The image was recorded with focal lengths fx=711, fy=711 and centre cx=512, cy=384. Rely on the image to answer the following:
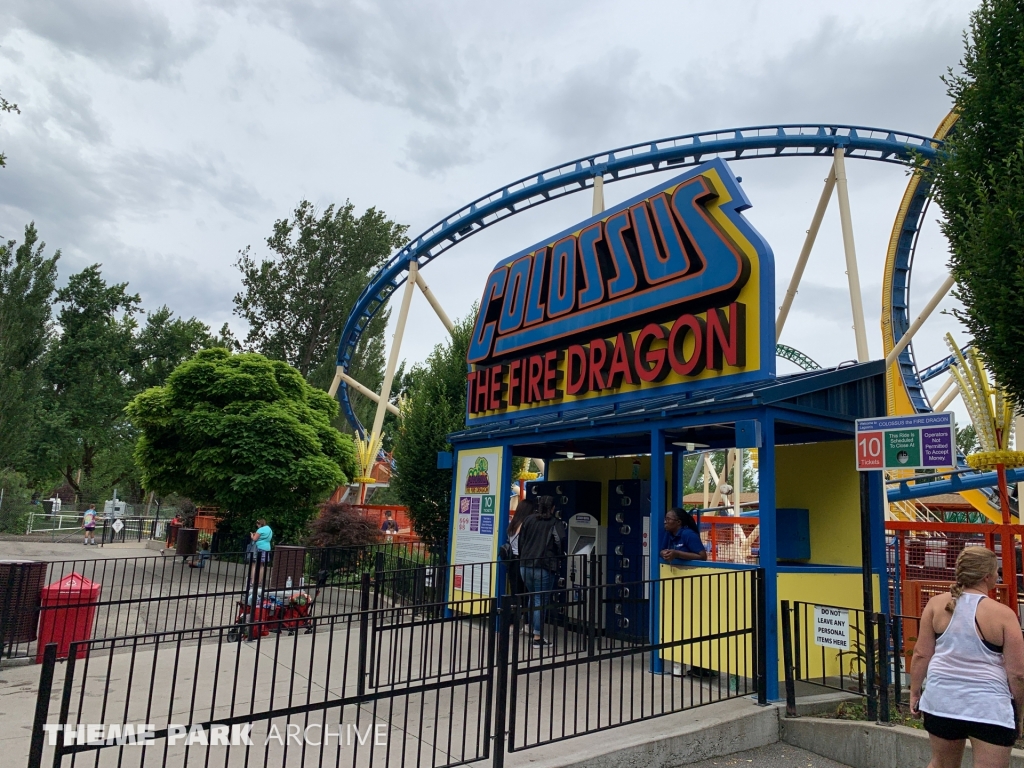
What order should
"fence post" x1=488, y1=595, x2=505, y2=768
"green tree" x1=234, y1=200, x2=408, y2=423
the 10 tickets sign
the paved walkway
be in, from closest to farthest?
"fence post" x1=488, y1=595, x2=505, y2=768 < the paved walkway < the 10 tickets sign < "green tree" x1=234, y1=200, x2=408, y2=423

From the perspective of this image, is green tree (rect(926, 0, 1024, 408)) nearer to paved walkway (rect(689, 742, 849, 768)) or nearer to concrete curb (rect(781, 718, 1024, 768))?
concrete curb (rect(781, 718, 1024, 768))

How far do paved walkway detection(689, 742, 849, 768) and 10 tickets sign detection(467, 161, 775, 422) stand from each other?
3.49 m

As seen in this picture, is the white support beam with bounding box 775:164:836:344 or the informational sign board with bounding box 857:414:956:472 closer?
the informational sign board with bounding box 857:414:956:472

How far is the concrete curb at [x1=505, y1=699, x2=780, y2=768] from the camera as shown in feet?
16.0

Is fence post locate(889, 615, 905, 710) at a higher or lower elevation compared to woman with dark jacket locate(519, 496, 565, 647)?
lower

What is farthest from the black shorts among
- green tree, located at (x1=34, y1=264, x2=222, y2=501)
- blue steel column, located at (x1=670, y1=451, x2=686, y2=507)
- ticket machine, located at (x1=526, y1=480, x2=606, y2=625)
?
green tree, located at (x1=34, y1=264, x2=222, y2=501)

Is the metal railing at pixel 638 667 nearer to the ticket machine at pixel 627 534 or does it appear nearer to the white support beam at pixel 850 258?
the ticket machine at pixel 627 534

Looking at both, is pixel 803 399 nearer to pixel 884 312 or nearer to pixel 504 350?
pixel 504 350

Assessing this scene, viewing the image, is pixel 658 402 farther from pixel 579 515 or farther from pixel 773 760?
pixel 773 760

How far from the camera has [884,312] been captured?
2238cm

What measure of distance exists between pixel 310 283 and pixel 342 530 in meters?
31.6

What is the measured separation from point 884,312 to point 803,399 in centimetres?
1774

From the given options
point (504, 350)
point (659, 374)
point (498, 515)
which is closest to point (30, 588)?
point (498, 515)

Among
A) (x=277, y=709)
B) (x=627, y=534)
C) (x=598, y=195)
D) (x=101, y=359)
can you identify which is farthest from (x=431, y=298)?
(x=101, y=359)
